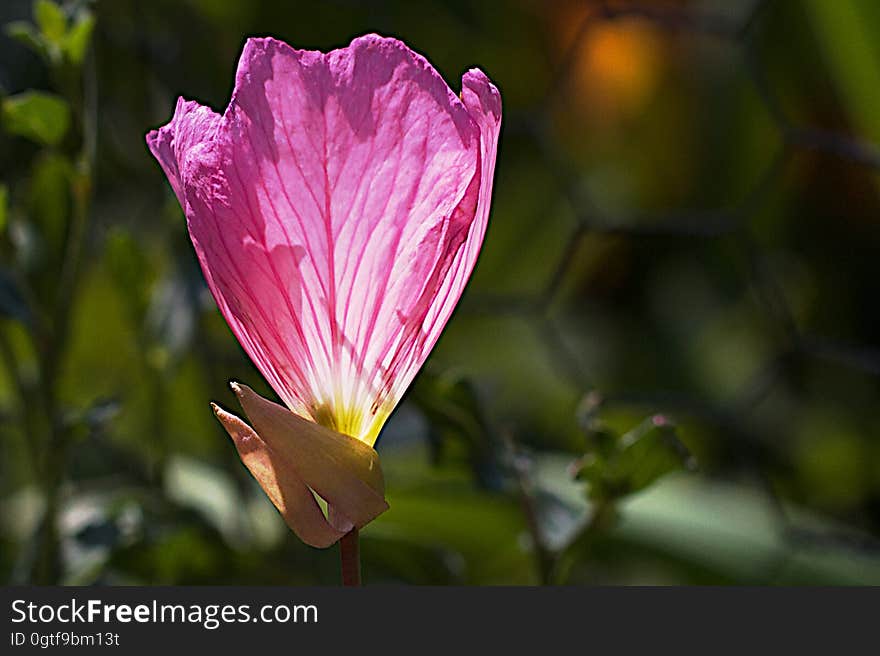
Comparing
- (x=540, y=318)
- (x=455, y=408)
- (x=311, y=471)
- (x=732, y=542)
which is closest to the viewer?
(x=311, y=471)

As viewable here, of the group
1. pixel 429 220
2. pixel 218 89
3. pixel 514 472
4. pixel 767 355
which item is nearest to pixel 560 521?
pixel 514 472

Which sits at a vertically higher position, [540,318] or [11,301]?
[11,301]

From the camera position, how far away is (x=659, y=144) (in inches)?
28.5

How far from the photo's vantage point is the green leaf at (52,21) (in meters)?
0.27

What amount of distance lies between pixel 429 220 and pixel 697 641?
0.11m

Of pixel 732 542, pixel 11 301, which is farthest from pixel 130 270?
pixel 732 542

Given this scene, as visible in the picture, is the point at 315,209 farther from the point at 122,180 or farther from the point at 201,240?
the point at 122,180

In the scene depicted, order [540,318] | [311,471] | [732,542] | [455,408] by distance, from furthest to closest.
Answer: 1. [540,318]
2. [732,542]
3. [455,408]
4. [311,471]

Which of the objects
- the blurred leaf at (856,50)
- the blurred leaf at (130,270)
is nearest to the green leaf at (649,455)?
the blurred leaf at (130,270)

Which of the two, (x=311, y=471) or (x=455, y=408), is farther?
(x=455, y=408)

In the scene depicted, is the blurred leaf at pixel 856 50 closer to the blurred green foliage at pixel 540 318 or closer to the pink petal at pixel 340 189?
the blurred green foliage at pixel 540 318

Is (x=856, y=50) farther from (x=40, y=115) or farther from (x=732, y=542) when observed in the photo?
(x=40, y=115)

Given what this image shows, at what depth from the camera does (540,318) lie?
0.64 m

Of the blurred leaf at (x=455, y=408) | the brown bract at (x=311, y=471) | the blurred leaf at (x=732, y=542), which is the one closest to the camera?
the brown bract at (x=311, y=471)
